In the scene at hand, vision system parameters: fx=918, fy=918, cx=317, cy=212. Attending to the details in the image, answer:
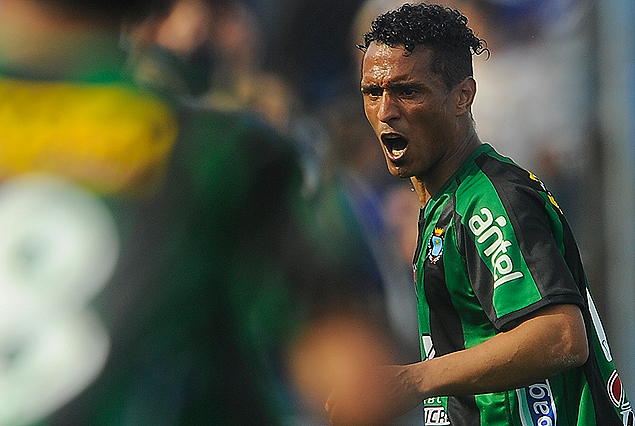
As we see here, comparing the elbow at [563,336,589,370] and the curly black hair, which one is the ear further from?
the elbow at [563,336,589,370]

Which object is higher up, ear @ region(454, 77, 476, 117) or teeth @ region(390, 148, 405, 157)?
ear @ region(454, 77, 476, 117)

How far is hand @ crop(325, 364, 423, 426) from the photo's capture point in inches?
61.2

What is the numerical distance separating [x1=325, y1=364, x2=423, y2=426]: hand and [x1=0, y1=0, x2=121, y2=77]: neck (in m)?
2.13

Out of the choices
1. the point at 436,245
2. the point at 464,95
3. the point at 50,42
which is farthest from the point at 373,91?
the point at 50,42

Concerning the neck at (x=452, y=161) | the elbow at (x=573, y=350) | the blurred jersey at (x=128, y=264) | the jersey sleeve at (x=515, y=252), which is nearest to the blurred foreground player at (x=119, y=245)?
the blurred jersey at (x=128, y=264)

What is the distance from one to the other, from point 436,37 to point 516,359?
689mm

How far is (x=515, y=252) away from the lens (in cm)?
161

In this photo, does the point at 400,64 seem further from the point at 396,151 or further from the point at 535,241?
the point at 535,241

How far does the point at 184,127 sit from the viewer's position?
3.35 m

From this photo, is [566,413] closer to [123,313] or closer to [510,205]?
[510,205]

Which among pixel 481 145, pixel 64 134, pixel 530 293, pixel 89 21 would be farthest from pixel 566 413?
pixel 89 21

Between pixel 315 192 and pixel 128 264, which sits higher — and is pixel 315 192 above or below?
above

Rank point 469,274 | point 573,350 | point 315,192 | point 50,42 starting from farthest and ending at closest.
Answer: point 315,192
point 50,42
point 469,274
point 573,350

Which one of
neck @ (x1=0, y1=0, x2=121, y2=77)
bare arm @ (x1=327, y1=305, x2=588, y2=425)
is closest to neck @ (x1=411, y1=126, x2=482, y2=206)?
bare arm @ (x1=327, y1=305, x2=588, y2=425)
